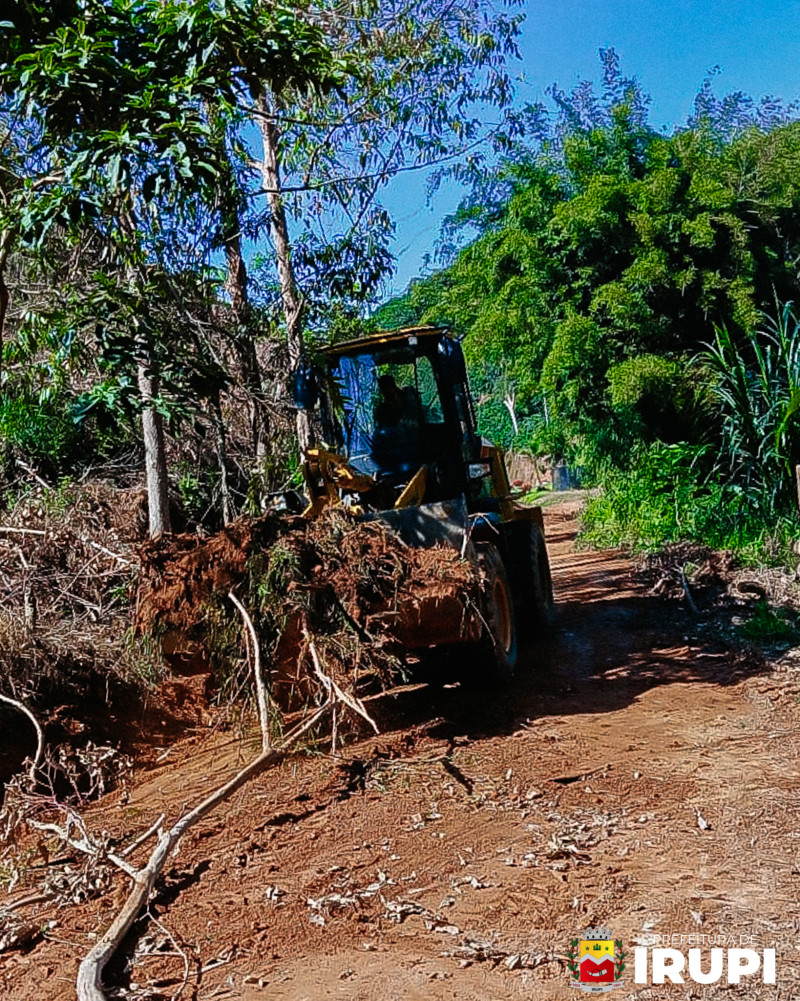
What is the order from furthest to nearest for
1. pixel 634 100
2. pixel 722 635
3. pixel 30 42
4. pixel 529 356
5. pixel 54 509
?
1. pixel 634 100
2. pixel 529 356
3. pixel 54 509
4. pixel 722 635
5. pixel 30 42

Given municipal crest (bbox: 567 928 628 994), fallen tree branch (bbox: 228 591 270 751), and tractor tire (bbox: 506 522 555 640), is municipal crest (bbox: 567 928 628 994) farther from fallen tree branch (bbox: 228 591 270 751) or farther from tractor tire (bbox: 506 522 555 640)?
tractor tire (bbox: 506 522 555 640)

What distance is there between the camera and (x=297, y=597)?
17.6 ft

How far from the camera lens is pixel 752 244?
12703 millimetres

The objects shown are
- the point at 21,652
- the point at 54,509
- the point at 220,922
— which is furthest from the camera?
the point at 54,509

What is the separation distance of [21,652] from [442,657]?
9.39 feet

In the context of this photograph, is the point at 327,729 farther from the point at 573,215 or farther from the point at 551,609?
the point at 573,215

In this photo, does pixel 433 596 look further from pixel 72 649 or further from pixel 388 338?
pixel 72 649

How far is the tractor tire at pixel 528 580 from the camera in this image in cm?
820

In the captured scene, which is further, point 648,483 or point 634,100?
A: point 634,100

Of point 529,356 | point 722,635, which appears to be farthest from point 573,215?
point 722,635

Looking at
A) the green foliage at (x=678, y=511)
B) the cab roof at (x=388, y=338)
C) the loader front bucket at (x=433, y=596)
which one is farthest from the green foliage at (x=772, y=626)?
the cab roof at (x=388, y=338)

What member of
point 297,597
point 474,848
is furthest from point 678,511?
point 474,848

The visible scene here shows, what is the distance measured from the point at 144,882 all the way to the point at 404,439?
12.6 feet

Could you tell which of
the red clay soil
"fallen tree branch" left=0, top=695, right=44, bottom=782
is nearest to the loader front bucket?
the red clay soil
